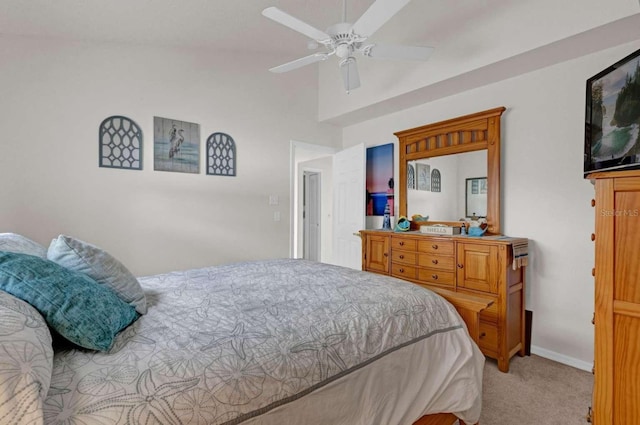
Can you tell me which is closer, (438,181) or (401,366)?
(401,366)

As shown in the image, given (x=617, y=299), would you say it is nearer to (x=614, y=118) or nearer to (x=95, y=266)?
(x=614, y=118)

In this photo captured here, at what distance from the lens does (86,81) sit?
2838 mm

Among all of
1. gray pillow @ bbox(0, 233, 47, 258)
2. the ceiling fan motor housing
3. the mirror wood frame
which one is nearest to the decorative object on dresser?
the mirror wood frame

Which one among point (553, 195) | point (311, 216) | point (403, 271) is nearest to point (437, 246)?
point (403, 271)

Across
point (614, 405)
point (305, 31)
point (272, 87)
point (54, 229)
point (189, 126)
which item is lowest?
point (614, 405)

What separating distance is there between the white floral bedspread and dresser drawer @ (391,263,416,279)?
4.97 ft

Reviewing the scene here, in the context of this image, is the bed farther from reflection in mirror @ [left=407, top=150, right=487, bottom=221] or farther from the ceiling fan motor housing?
reflection in mirror @ [left=407, top=150, right=487, bottom=221]

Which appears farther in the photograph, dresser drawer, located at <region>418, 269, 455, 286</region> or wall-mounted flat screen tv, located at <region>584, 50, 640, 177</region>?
dresser drawer, located at <region>418, 269, 455, 286</region>

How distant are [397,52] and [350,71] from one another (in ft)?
1.17

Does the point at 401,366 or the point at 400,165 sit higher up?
the point at 400,165

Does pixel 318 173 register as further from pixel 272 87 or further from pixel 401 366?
pixel 401 366

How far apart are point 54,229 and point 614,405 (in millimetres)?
3861

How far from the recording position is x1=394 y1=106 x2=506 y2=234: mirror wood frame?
9.55 feet

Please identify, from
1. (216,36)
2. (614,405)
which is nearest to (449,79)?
(216,36)
